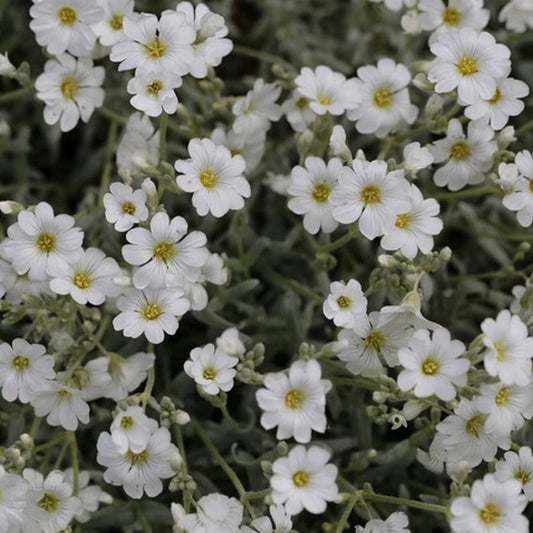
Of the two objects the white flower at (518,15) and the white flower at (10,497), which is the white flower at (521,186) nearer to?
the white flower at (518,15)

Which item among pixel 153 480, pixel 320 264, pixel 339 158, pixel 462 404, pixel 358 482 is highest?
pixel 339 158

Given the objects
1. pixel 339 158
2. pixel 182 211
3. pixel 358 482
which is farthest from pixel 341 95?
pixel 358 482

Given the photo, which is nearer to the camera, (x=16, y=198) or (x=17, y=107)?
(x=16, y=198)

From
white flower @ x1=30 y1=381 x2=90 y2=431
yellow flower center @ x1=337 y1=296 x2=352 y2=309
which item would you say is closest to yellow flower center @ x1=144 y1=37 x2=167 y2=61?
yellow flower center @ x1=337 y1=296 x2=352 y2=309

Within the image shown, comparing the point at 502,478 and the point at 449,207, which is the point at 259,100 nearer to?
the point at 449,207

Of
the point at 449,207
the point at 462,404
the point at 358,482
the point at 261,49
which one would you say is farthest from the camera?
the point at 261,49

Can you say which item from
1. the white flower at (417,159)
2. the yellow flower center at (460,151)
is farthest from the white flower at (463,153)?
the white flower at (417,159)

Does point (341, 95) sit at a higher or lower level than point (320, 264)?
higher

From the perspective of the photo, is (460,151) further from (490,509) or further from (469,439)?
(490,509)
